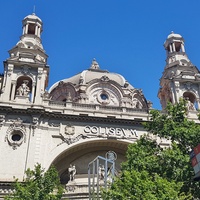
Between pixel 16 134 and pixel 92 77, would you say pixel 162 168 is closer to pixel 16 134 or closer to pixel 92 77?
pixel 16 134

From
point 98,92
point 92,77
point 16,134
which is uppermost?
point 92,77

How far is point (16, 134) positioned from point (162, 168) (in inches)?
581

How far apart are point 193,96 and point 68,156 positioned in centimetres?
1616

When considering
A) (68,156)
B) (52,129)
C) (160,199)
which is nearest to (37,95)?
(52,129)

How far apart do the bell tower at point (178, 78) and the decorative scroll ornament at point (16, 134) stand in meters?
16.7

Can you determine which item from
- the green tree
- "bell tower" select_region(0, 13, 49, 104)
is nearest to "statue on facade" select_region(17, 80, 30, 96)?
"bell tower" select_region(0, 13, 49, 104)

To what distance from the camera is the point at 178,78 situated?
3506cm

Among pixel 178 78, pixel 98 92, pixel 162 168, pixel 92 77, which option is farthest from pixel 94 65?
pixel 162 168

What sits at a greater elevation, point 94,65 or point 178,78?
point 94,65

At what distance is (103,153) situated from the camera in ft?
99.2

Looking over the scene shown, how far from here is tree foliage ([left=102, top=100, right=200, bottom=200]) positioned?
47.7 feet

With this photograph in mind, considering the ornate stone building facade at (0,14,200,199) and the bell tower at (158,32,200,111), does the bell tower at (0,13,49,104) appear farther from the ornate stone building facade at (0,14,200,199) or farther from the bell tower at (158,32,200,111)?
the bell tower at (158,32,200,111)

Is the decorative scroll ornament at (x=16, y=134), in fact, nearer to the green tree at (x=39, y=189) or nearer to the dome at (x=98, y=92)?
the dome at (x=98, y=92)

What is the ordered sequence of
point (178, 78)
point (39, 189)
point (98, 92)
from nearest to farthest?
1. point (39, 189)
2. point (178, 78)
3. point (98, 92)
